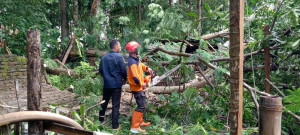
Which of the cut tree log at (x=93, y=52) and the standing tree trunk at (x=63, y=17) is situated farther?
the standing tree trunk at (x=63, y=17)

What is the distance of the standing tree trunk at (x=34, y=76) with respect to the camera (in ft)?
7.50

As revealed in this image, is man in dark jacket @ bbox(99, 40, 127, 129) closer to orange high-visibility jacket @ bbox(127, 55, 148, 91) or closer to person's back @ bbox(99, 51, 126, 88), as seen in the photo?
person's back @ bbox(99, 51, 126, 88)

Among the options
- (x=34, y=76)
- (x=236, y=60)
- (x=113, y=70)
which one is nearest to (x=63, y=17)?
(x=113, y=70)

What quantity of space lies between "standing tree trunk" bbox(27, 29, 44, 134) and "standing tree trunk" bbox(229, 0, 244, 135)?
173cm

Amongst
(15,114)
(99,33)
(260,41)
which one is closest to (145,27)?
(99,33)

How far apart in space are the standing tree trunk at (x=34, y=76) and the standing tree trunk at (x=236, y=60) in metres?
1.73

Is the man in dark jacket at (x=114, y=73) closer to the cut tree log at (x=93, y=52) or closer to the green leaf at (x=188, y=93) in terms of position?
the green leaf at (x=188, y=93)

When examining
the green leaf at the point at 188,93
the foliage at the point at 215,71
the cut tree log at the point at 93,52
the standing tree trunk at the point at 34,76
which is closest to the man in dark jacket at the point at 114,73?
the foliage at the point at 215,71

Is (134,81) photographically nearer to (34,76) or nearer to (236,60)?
(34,76)

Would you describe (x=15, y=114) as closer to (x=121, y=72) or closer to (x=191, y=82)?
(x=121, y=72)

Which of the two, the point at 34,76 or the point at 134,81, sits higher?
the point at 34,76

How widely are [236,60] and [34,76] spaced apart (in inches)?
70.9

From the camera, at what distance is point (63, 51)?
9.43m

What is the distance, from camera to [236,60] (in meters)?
1.73
